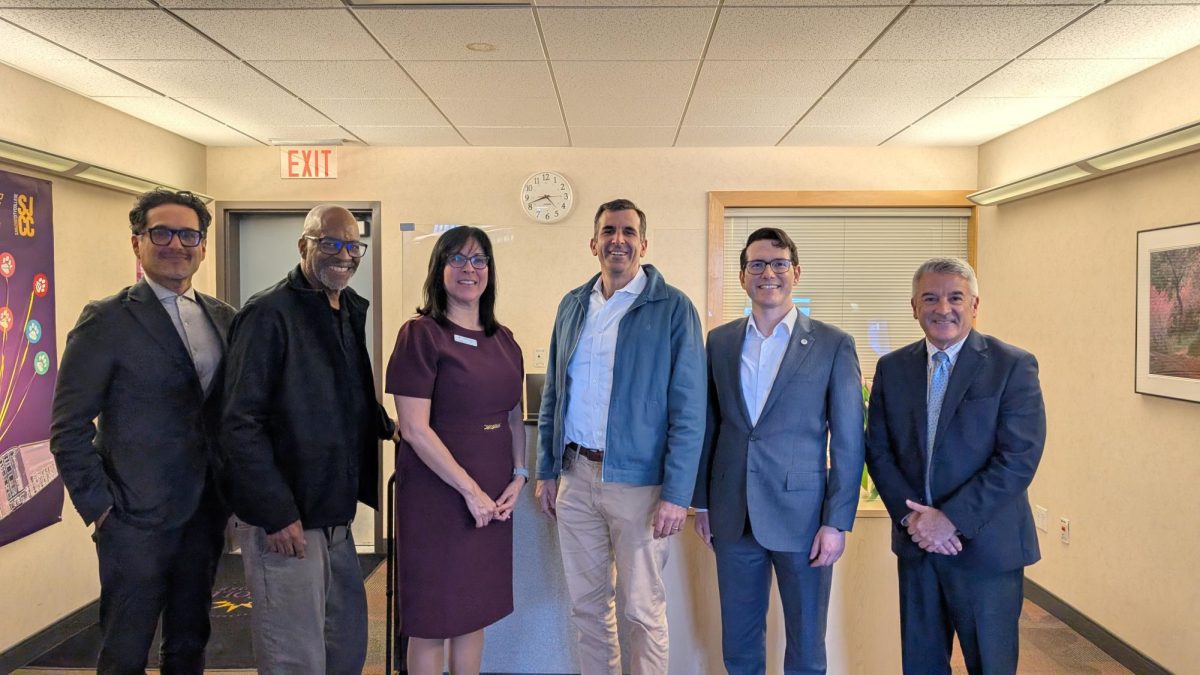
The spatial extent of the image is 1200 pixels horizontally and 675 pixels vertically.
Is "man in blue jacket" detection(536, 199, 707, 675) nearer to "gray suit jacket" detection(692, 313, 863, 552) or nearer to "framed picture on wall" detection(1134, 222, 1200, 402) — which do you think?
"gray suit jacket" detection(692, 313, 863, 552)

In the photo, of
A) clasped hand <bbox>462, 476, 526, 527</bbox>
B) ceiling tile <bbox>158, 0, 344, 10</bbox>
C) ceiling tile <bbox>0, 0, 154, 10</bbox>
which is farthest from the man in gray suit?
ceiling tile <bbox>0, 0, 154, 10</bbox>

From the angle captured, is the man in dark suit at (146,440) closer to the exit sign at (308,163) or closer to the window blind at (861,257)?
the exit sign at (308,163)

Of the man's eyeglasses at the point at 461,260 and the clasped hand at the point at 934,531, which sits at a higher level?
the man's eyeglasses at the point at 461,260

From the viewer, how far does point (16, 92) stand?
3.10 metres

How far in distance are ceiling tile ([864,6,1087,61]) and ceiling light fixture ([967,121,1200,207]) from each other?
62 cm

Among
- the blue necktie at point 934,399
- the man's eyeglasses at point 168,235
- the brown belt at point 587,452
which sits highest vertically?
the man's eyeglasses at point 168,235

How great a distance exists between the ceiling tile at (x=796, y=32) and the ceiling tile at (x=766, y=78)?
3.4 inches

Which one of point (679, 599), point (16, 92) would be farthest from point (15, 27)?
point (679, 599)

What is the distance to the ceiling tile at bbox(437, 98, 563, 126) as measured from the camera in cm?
360

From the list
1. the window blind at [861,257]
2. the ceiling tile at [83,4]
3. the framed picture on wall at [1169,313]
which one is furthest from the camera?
the window blind at [861,257]

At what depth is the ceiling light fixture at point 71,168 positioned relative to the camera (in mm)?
2836

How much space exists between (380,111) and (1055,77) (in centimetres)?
327

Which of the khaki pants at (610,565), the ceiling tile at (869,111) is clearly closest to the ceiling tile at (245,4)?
the khaki pants at (610,565)

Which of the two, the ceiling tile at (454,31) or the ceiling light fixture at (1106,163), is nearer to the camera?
the ceiling tile at (454,31)
